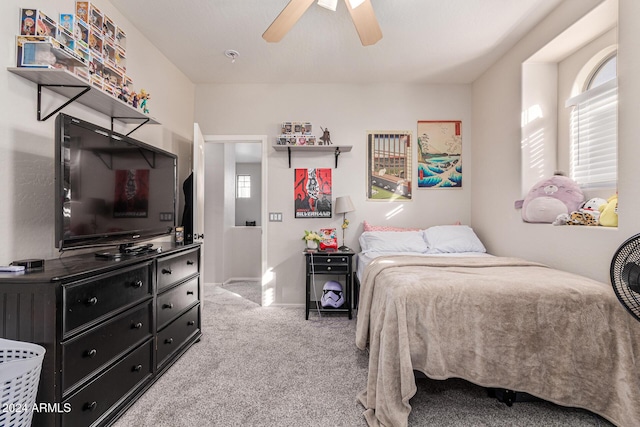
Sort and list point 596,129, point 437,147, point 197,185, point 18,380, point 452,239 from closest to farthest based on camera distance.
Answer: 1. point 18,380
2. point 596,129
3. point 197,185
4. point 452,239
5. point 437,147

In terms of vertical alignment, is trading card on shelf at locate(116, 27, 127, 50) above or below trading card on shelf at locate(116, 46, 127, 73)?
above

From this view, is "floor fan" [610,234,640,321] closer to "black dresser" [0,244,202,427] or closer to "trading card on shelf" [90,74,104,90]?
"black dresser" [0,244,202,427]

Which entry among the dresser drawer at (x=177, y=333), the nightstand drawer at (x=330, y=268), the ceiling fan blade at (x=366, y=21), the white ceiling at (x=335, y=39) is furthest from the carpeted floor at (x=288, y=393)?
the white ceiling at (x=335, y=39)

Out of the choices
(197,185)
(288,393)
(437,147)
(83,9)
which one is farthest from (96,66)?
(437,147)

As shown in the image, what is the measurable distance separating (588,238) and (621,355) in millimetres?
872

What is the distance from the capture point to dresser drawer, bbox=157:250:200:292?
205cm

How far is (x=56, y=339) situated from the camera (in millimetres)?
1230

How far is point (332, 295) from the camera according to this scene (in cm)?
332

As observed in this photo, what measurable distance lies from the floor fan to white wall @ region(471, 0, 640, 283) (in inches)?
22.2

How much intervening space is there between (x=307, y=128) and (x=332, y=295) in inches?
79.0

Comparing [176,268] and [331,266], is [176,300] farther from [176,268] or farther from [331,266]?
[331,266]

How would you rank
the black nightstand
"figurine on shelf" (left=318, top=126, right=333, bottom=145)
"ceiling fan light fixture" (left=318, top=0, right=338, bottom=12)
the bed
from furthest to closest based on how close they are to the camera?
"figurine on shelf" (left=318, top=126, right=333, bottom=145), the black nightstand, "ceiling fan light fixture" (left=318, top=0, right=338, bottom=12), the bed

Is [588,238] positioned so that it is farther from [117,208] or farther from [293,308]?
[117,208]

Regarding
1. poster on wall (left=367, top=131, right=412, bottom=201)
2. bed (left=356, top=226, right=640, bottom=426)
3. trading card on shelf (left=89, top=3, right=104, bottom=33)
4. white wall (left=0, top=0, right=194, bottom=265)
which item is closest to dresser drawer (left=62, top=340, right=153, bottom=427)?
white wall (left=0, top=0, right=194, bottom=265)
